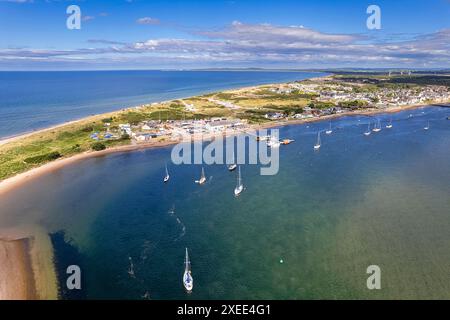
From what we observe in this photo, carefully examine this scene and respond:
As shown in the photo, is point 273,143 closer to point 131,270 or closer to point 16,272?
point 131,270

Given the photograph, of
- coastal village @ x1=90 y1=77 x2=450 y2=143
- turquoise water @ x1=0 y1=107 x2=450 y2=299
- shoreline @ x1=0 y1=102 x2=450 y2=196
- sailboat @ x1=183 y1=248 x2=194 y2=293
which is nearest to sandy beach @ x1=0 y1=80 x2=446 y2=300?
turquoise water @ x1=0 y1=107 x2=450 y2=299

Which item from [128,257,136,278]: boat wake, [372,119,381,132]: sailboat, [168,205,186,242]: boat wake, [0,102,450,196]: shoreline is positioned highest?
[372,119,381,132]: sailboat

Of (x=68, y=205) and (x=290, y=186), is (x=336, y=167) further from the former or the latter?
(x=68, y=205)

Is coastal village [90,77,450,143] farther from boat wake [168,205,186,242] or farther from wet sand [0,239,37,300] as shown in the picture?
wet sand [0,239,37,300]

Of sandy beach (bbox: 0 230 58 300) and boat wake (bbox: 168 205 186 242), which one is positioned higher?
boat wake (bbox: 168 205 186 242)

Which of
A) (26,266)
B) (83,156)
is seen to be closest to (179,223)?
(26,266)

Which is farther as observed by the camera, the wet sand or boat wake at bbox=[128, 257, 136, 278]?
boat wake at bbox=[128, 257, 136, 278]

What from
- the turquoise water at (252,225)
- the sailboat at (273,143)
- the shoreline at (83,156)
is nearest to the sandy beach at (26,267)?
the turquoise water at (252,225)

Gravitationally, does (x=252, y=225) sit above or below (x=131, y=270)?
above
